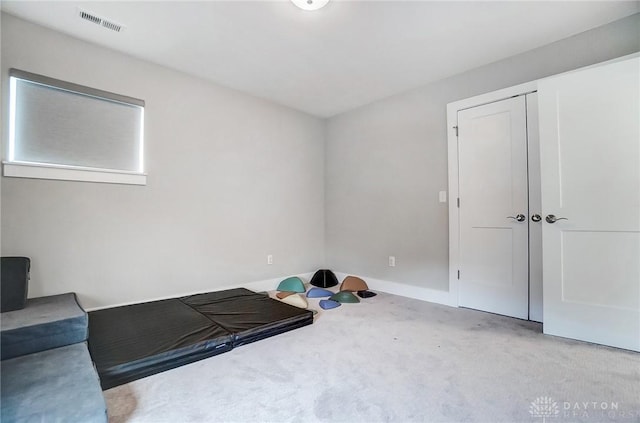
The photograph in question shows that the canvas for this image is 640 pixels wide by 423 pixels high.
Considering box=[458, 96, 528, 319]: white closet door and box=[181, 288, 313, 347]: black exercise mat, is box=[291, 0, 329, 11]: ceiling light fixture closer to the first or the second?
box=[458, 96, 528, 319]: white closet door

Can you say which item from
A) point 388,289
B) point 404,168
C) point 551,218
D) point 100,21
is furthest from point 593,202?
point 100,21

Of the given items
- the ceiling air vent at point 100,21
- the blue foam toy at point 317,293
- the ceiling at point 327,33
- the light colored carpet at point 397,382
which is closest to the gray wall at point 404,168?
the ceiling at point 327,33

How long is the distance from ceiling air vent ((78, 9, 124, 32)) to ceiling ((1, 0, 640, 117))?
4 centimetres

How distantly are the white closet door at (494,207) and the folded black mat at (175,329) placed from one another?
1.76 meters

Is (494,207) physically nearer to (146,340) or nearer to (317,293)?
(317,293)

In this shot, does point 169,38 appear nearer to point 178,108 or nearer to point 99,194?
point 178,108

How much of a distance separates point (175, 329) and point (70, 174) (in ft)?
5.14

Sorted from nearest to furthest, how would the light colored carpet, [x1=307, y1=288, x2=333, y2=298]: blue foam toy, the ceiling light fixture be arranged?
1. the light colored carpet
2. the ceiling light fixture
3. [x1=307, y1=288, x2=333, y2=298]: blue foam toy

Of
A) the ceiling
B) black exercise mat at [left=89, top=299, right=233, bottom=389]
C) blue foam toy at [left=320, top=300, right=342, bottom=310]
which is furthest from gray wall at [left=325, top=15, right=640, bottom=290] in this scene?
black exercise mat at [left=89, top=299, right=233, bottom=389]

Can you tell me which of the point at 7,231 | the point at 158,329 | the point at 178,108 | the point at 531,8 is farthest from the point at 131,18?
the point at 531,8

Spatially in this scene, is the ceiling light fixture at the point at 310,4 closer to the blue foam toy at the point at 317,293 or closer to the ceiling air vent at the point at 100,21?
the ceiling air vent at the point at 100,21

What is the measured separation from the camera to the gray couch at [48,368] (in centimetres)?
112

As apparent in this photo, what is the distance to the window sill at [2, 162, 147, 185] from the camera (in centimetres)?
215

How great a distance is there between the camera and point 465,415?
1.34 m
